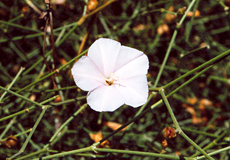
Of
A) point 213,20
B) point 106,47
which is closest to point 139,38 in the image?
point 213,20

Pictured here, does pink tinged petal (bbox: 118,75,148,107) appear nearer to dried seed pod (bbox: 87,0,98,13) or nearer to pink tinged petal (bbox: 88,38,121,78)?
pink tinged petal (bbox: 88,38,121,78)

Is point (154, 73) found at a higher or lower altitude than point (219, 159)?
higher

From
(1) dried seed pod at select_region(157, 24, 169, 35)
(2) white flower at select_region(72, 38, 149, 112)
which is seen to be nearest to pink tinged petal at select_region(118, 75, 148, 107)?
(2) white flower at select_region(72, 38, 149, 112)

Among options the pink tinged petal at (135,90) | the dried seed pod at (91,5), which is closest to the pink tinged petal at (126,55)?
the pink tinged petal at (135,90)

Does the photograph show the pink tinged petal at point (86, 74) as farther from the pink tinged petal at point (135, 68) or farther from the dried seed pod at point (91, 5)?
the dried seed pod at point (91, 5)

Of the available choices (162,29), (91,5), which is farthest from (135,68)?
(162,29)

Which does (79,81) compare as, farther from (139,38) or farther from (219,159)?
(219,159)

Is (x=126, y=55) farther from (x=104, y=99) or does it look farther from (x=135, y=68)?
(x=104, y=99)
